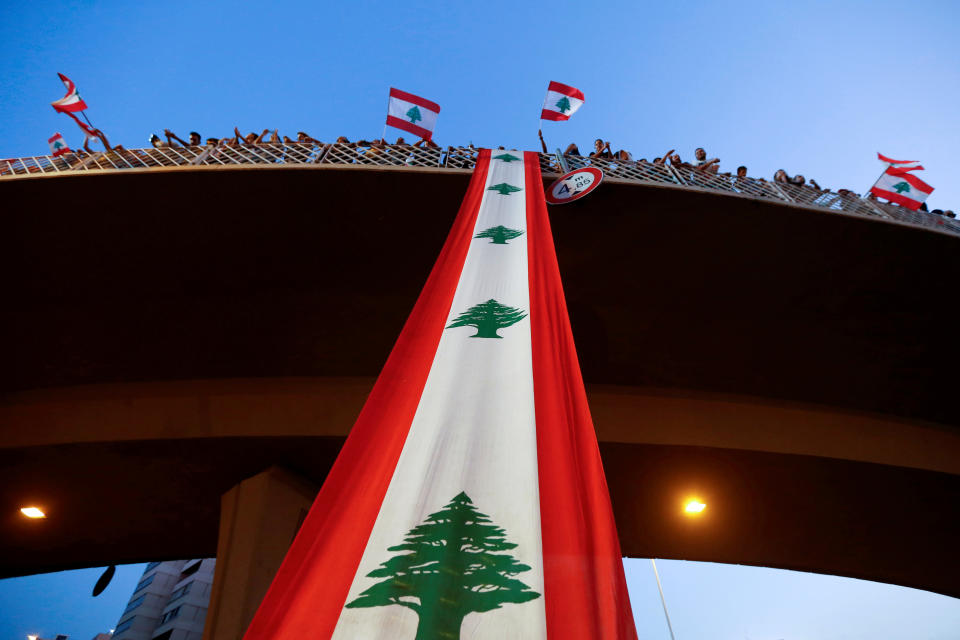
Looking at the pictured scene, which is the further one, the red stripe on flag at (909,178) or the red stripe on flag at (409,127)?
the red stripe on flag at (409,127)

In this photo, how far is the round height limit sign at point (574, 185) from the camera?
6.43 m

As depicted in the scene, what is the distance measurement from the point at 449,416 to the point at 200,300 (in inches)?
239

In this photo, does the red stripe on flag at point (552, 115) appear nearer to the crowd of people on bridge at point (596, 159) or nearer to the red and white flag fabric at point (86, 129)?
the crowd of people on bridge at point (596, 159)

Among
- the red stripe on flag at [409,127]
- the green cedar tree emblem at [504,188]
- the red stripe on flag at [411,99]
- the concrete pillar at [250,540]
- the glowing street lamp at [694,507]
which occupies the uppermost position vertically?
the red stripe on flag at [411,99]

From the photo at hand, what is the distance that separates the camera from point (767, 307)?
300 inches

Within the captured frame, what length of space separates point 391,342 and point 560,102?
4666 mm

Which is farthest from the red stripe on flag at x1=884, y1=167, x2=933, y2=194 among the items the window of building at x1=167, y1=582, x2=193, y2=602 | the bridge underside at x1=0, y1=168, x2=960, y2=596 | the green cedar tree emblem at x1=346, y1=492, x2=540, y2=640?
the window of building at x1=167, y1=582, x2=193, y2=602

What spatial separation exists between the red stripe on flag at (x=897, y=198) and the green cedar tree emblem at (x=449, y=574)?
8605 mm

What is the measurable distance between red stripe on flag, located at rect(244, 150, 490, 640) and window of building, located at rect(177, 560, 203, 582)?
3485 cm

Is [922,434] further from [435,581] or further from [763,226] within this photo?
[435,581]

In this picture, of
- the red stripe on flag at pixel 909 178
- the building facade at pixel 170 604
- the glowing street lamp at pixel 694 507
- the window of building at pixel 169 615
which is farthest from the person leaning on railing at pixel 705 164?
the window of building at pixel 169 615

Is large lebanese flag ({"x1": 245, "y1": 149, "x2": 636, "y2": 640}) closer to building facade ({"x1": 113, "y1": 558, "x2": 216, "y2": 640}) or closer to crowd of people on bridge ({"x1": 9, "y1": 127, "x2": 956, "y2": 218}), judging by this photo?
crowd of people on bridge ({"x1": 9, "y1": 127, "x2": 956, "y2": 218})

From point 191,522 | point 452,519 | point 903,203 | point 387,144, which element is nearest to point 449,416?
point 452,519

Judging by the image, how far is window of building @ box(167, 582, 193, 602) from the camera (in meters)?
30.9
